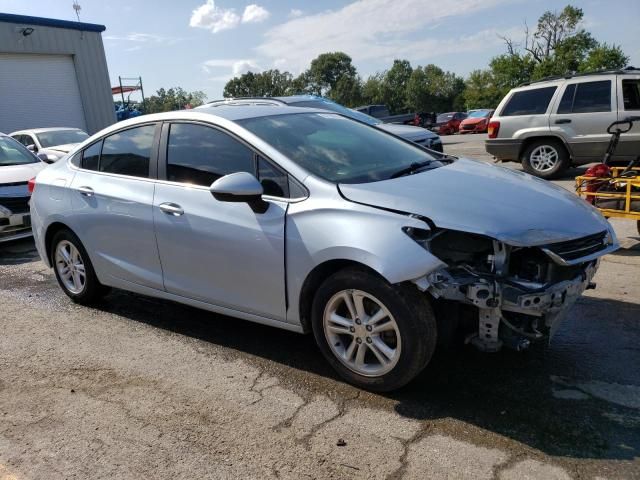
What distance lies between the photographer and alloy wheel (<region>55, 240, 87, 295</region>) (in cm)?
482

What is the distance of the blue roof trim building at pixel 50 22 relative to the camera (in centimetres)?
1833

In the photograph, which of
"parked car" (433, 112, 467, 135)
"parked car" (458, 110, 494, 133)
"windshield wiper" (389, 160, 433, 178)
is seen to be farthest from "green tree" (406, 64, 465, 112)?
"windshield wiper" (389, 160, 433, 178)

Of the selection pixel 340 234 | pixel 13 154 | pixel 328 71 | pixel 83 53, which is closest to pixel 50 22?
pixel 83 53

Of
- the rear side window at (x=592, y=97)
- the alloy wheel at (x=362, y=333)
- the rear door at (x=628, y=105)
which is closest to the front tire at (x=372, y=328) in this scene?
the alloy wheel at (x=362, y=333)

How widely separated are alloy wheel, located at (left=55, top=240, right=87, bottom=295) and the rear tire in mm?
8396

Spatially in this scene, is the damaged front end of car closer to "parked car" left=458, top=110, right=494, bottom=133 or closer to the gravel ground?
the gravel ground

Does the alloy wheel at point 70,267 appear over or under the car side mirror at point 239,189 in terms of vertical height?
under

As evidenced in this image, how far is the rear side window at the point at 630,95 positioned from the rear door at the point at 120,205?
8.57m

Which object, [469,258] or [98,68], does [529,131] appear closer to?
[469,258]

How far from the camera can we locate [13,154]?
8883mm

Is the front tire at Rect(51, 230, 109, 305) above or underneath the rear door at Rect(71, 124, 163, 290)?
underneath

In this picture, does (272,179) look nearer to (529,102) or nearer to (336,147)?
(336,147)

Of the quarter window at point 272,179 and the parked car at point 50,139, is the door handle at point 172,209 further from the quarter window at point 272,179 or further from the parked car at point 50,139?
the parked car at point 50,139

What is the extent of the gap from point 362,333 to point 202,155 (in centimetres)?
168
